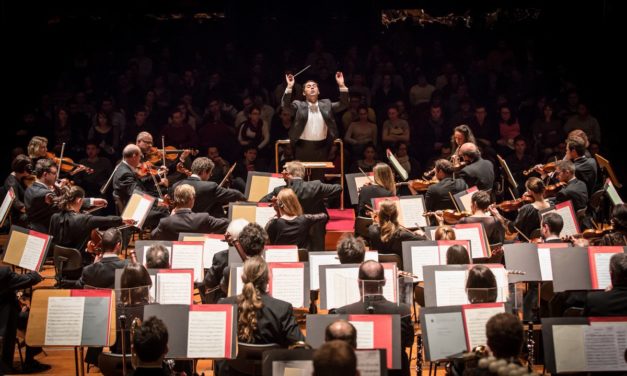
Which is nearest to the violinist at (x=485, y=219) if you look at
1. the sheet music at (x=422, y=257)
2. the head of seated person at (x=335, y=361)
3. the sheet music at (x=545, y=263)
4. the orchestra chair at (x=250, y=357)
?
the sheet music at (x=422, y=257)

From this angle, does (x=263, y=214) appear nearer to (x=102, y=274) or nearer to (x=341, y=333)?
(x=102, y=274)

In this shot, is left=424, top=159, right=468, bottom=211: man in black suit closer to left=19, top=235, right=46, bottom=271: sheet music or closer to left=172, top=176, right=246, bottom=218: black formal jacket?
left=172, top=176, right=246, bottom=218: black formal jacket

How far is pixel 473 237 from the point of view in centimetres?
699

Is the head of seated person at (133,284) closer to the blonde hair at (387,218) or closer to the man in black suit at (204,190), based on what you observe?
the blonde hair at (387,218)

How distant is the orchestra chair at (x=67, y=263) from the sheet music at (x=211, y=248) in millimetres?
1245

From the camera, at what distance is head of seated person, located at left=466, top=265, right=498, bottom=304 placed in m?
5.20

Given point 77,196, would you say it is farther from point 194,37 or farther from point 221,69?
point 194,37

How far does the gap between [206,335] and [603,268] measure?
304cm

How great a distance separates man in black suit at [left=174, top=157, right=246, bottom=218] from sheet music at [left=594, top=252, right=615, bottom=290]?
4.05 metres

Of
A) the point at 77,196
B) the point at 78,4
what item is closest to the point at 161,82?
the point at 78,4

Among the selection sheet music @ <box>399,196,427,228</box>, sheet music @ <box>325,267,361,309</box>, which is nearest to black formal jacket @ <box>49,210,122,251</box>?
sheet music @ <box>325,267,361,309</box>

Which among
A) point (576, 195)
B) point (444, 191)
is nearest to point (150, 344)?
point (444, 191)

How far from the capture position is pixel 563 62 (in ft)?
46.2

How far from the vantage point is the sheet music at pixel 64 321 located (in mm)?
5312
